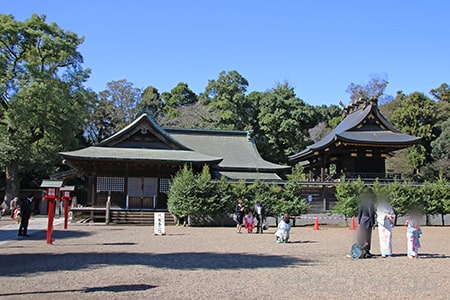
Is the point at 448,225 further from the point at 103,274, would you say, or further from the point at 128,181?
the point at 103,274

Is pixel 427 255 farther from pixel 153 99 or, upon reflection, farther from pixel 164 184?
pixel 153 99

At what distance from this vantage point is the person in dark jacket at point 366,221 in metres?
11.2

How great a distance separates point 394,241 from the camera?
51.7ft

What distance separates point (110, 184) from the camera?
2705cm

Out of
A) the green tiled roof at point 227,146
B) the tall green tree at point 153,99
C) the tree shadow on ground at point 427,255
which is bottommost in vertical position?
the tree shadow on ground at point 427,255

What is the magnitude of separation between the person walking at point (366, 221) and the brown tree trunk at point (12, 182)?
31571mm

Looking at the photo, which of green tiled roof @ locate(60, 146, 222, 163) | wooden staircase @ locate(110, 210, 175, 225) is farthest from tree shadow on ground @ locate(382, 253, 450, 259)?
green tiled roof @ locate(60, 146, 222, 163)

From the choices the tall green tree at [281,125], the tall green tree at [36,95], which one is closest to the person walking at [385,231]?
the tall green tree at [36,95]

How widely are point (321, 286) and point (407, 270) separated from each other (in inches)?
109

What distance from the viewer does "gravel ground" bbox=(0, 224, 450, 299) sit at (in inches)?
278

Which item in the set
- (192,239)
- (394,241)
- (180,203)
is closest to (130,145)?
(180,203)

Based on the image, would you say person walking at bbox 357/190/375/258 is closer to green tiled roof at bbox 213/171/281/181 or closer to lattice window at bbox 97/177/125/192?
lattice window at bbox 97/177/125/192

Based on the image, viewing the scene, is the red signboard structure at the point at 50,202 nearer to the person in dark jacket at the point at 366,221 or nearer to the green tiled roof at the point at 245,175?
the person in dark jacket at the point at 366,221

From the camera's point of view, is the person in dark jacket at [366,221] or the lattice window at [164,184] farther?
the lattice window at [164,184]
